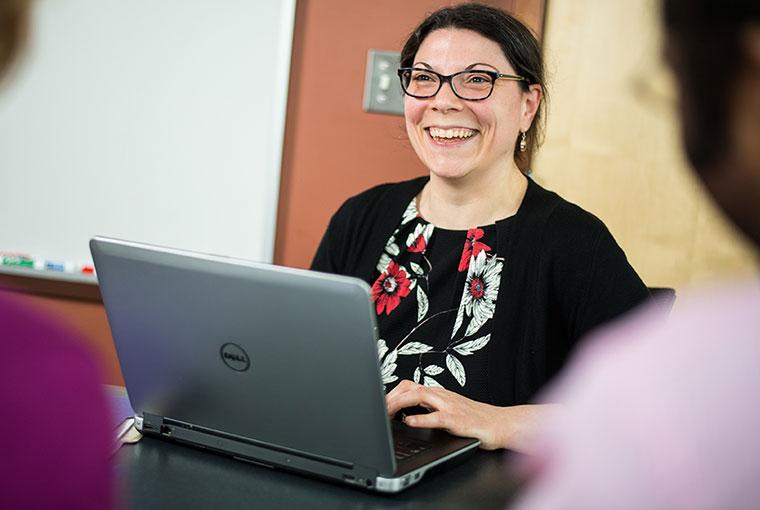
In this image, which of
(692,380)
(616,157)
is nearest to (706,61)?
(692,380)

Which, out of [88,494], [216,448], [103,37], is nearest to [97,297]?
[103,37]

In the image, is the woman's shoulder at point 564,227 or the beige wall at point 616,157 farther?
the beige wall at point 616,157

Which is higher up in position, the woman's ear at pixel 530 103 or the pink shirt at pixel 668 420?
the woman's ear at pixel 530 103

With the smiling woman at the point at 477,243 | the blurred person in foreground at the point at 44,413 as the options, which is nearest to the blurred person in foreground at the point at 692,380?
the blurred person in foreground at the point at 44,413

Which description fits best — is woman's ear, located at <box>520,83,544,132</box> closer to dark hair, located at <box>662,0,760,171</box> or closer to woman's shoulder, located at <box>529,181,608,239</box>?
woman's shoulder, located at <box>529,181,608,239</box>

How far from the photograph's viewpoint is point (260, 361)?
1229 millimetres

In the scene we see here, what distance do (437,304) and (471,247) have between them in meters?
0.14

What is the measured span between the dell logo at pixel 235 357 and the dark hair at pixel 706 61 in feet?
2.57

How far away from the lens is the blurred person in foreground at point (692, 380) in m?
0.46

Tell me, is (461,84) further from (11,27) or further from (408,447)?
(11,27)

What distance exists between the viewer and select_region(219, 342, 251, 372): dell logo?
1239 mm

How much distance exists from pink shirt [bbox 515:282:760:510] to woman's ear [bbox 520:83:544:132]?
1591 mm

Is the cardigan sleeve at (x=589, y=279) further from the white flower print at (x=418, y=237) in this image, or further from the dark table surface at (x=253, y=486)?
the dark table surface at (x=253, y=486)

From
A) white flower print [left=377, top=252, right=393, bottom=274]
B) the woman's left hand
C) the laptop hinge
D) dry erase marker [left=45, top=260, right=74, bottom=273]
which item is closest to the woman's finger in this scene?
the woman's left hand
